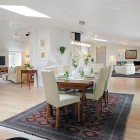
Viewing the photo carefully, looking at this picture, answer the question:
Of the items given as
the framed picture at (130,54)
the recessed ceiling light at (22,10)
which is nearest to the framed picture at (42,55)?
the recessed ceiling light at (22,10)

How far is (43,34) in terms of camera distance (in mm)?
7305

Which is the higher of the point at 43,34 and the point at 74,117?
the point at 43,34

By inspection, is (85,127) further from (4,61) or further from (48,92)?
(4,61)

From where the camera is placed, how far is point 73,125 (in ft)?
10.7

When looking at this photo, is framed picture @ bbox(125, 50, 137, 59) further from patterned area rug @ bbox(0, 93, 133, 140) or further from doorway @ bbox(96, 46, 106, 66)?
patterned area rug @ bbox(0, 93, 133, 140)

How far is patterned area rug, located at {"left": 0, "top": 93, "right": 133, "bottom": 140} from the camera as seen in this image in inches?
112

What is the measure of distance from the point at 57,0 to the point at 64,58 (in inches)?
199

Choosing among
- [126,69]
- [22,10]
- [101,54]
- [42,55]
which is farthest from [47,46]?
[101,54]

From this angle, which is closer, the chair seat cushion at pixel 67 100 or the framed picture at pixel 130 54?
the chair seat cushion at pixel 67 100

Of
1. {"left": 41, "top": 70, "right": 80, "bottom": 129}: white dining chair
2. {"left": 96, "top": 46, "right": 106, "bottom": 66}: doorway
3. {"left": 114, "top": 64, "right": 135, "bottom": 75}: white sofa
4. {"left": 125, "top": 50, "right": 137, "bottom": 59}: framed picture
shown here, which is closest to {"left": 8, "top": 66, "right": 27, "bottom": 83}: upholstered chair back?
{"left": 41, "top": 70, "right": 80, "bottom": 129}: white dining chair

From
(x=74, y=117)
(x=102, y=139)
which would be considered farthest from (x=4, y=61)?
(x=102, y=139)

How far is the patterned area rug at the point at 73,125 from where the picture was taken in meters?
2.86

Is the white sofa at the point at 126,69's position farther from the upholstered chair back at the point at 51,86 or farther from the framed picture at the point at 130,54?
the upholstered chair back at the point at 51,86

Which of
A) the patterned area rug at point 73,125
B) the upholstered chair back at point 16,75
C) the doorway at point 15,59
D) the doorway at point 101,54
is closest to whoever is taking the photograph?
the patterned area rug at point 73,125
